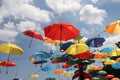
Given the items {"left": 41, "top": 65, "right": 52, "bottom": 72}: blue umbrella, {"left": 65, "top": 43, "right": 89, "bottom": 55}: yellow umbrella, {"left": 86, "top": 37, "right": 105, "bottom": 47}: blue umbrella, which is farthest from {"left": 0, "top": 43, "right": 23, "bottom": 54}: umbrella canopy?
{"left": 41, "top": 65, "right": 52, "bottom": 72}: blue umbrella

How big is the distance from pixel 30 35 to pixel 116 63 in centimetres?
947

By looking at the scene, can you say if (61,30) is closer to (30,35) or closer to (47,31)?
(47,31)

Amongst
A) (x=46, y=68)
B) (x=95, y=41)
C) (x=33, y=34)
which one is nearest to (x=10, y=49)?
(x=33, y=34)

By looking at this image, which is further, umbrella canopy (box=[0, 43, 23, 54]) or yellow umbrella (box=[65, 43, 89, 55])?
yellow umbrella (box=[65, 43, 89, 55])

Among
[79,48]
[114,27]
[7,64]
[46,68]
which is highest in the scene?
[114,27]

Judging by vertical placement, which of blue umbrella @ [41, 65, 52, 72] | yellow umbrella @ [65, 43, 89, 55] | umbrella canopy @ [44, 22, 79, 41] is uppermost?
umbrella canopy @ [44, 22, 79, 41]

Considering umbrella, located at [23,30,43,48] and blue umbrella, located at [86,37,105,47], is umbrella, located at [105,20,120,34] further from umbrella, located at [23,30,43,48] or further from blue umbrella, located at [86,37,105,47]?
blue umbrella, located at [86,37,105,47]

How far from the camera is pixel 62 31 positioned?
49.1 ft

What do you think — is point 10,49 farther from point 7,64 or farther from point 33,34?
point 7,64

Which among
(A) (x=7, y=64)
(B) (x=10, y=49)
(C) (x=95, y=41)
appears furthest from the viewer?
(C) (x=95, y=41)

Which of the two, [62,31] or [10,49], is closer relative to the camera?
[62,31]

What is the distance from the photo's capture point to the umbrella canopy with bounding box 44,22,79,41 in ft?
48.3

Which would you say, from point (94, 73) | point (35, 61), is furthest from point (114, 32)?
point (94, 73)

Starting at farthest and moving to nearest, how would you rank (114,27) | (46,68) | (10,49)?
(46,68) → (10,49) → (114,27)
